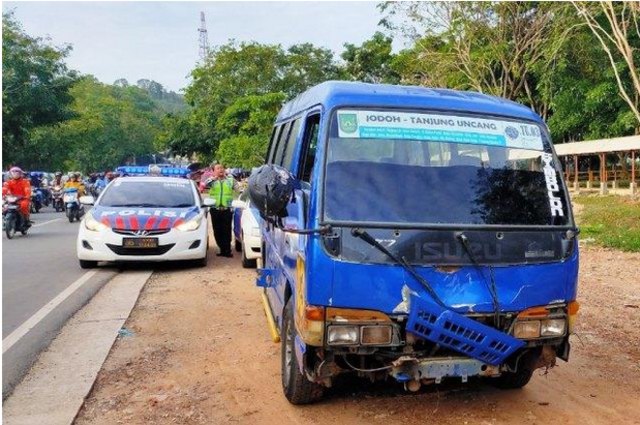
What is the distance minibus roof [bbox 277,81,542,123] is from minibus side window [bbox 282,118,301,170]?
63 centimetres

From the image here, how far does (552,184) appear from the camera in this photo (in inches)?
166

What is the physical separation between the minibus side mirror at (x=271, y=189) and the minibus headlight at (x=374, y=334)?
98 centimetres

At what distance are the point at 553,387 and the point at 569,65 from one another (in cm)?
2513

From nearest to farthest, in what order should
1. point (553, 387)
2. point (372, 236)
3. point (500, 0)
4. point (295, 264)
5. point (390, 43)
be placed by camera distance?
point (372, 236)
point (295, 264)
point (553, 387)
point (500, 0)
point (390, 43)

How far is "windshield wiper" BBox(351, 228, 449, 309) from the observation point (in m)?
3.65

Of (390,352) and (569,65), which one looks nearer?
(390,352)

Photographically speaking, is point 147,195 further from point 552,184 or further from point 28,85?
point 28,85

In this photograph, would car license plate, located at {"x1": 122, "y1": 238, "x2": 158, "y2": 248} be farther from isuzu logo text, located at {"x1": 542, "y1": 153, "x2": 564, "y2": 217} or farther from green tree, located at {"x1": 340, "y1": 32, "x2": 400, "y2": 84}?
green tree, located at {"x1": 340, "y1": 32, "x2": 400, "y2": 84}

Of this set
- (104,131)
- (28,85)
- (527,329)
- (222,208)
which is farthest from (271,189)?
(104,131)

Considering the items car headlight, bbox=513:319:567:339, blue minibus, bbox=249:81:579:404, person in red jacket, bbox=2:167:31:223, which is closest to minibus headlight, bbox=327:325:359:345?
blue minibus, bbox=249:81:579:404

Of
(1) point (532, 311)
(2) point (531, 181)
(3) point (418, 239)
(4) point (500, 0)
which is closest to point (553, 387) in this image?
(1) point (532, 311)

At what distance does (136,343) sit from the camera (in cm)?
592

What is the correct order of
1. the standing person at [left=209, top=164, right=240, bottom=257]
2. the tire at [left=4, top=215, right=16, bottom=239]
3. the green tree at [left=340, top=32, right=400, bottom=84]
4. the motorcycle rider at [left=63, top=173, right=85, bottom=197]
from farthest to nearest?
the green tree at [left=340, top=32, right=400, bottom=84]
the motorcycle rider at [left=63, top=173, right=85, bottom=197]
the tire at [left=4, top=215, right=16, bottom=239]
the standing person at [left=209, top=164, right=240, bottom=257]

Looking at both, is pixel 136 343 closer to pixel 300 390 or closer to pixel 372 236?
pixel 300 390
